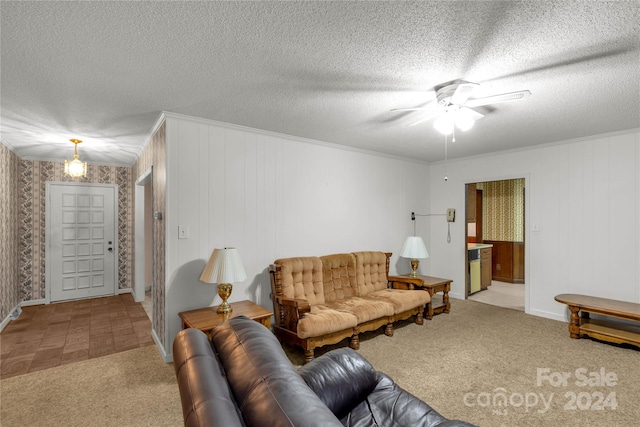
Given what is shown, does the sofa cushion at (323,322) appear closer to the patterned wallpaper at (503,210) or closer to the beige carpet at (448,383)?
the beige carpet at (448,383)

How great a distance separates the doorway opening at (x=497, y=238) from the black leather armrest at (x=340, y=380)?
456 centimetres

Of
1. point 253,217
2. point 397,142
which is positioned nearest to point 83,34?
point 253,217

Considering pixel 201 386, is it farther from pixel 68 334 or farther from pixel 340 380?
pixel 68 334

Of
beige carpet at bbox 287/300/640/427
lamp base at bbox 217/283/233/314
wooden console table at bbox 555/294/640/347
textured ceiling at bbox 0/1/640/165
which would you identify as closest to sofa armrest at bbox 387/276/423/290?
beige carpet at bbox 287/300/640/427

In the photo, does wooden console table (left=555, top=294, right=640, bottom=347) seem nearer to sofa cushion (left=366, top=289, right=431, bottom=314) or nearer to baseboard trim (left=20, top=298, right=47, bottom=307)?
sofa cushion (left=366, top=289, right=431, bottom=314)

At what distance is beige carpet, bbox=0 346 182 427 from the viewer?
2193 mm

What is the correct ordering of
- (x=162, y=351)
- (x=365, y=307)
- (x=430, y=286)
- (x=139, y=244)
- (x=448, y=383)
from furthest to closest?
(x=139, y=244) → (x=430, y=286) → (x=365, y=307) → (x=162, y=351) → (x=448, y=383)

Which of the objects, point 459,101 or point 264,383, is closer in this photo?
point 264,383

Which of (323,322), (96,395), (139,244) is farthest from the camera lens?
(139,244)

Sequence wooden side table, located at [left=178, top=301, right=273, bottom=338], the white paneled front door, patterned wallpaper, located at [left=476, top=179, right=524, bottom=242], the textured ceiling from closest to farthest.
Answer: the textured ceiling → wooden side table, located at [left=178, top=301, right=273, bottom=338] → the white paneled front door → patterned wallpaper, located at [left=476, top=179, right=524, bottom=242]

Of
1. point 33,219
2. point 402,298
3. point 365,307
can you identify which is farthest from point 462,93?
point 33,219

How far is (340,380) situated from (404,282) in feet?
9.68

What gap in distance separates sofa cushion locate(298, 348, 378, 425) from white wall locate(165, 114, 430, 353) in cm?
189

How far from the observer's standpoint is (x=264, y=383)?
3.52 feet
